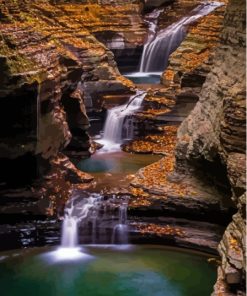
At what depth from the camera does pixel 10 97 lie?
1329cm

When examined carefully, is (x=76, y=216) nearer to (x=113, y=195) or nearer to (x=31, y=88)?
(x=113, y=195)

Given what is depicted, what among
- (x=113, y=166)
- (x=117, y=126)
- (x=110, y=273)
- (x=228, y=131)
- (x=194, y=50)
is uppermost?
(x=194, y=50)

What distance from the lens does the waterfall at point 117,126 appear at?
2094 cm

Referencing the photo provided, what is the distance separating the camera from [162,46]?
2702 cm

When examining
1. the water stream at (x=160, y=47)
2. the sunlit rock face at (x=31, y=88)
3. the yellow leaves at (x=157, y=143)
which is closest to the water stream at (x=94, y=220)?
the sunlit rock face at (x=31, y=88)

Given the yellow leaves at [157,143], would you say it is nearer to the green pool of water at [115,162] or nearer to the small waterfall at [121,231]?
the green pool of water at [115,162]

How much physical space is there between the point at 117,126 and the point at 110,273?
929cm

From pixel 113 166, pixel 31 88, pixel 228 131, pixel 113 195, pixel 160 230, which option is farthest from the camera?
pixel 113 166

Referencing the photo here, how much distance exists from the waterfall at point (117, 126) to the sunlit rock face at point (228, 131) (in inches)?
226

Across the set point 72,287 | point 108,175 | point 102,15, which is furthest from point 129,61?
point 72,287

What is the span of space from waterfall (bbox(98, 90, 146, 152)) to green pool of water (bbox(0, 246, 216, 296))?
7.65 metres

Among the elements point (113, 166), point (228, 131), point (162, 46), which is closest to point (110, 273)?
point (228, 131)

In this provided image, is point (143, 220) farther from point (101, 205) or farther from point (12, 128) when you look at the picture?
point (12, 128)

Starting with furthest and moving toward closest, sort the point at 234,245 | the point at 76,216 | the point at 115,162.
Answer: the point at 115,162
the point at 76,216
the point at 234,245
